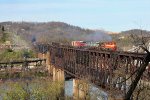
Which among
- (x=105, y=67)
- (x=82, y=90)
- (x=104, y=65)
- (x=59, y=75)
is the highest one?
(x=104, y=65)

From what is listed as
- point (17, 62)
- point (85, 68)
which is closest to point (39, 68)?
point (17, 62)

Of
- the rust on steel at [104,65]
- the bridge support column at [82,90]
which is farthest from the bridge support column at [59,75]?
the bridge support column at [82,90]

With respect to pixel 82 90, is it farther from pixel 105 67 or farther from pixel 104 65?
pixel 105 67

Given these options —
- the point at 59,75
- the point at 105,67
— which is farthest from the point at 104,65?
the point at 59,75

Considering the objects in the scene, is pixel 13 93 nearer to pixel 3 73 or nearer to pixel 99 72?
pixel 99 72

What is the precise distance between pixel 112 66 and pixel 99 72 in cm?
591

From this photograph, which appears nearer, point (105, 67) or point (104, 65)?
point (105, 67)

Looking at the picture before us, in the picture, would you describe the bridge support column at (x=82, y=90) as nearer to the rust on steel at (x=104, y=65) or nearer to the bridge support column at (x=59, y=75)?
the rust on steel at (x=104, y=65)

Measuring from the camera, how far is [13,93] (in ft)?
155

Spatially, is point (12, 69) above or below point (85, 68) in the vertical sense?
below

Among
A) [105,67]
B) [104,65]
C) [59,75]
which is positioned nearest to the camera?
[105,67]

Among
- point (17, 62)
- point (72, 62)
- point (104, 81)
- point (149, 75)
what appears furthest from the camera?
point (17, 62)

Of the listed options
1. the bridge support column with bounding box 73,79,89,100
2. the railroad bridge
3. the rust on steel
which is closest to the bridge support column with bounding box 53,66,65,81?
the railroad bridge

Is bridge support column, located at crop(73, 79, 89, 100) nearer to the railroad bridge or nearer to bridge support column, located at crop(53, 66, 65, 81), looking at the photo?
the railroad bridge
